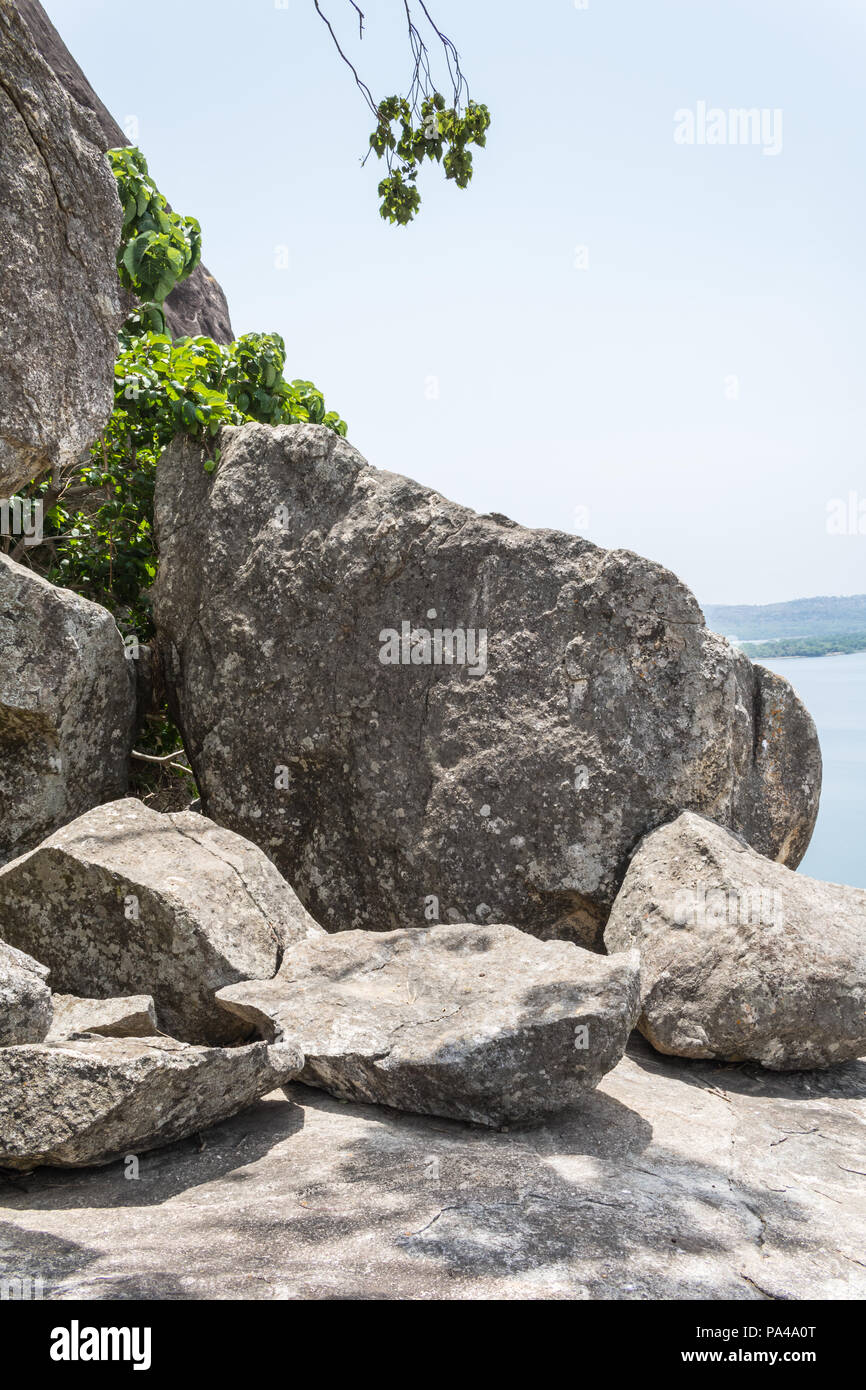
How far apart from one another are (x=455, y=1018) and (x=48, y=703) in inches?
120

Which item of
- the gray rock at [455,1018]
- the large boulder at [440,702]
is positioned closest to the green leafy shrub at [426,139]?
the large boulder at [440,702]

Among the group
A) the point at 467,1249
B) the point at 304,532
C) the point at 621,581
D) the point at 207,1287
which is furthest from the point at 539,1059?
the point at 304,532

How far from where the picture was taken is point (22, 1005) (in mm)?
4129

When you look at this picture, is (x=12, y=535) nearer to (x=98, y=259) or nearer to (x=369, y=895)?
(x=98, y=259)

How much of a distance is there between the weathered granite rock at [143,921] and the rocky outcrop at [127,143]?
9.51 metres

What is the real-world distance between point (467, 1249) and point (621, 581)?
152 inches

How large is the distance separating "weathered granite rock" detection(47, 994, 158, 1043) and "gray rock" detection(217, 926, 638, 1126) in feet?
1.18

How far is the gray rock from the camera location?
173 inches

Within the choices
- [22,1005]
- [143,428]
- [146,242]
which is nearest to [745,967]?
[22,1005]

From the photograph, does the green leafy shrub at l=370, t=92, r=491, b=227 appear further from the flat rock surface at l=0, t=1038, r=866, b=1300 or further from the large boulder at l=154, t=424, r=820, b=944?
the flat rock surface at l=0, t=1038, r=866, b=1300

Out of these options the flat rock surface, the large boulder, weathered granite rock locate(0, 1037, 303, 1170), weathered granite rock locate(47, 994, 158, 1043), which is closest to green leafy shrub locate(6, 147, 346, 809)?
the large boulder

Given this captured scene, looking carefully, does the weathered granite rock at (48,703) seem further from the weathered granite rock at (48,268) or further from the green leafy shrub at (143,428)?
the weathered granite rock at (48,268)

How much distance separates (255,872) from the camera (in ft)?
18.8

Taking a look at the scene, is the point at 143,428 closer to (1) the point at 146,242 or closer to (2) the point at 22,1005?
(1) the point at 146,242
